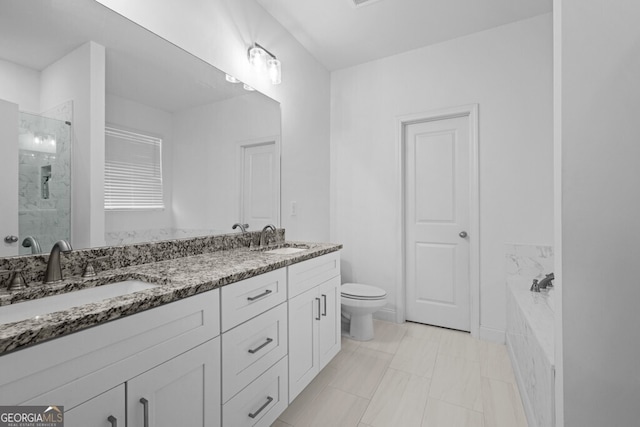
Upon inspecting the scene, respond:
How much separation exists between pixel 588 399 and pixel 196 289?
4.07 ft

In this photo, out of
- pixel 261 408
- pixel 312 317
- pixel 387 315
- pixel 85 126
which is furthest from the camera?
pixel 387 315

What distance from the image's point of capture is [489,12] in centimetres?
227

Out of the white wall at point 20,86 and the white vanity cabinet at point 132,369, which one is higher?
the white wall at point 20,86

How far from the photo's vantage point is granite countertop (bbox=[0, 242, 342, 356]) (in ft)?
2.14

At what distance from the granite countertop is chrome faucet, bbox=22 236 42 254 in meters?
0.15

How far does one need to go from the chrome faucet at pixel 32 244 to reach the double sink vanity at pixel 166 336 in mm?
47

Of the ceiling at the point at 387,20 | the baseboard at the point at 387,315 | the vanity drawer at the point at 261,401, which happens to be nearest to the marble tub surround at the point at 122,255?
the vanity drawer at the point at 261,401

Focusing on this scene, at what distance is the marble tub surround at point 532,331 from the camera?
123cm

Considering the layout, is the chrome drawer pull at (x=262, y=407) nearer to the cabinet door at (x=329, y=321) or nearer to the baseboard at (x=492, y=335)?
the cabinet door at (x=329, y=321)

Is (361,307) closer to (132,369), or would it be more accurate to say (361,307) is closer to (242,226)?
(242,226)

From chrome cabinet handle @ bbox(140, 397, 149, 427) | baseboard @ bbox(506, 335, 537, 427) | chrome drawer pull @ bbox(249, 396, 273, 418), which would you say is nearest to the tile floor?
baseboard @ bbox(506, 335, 537, 427)

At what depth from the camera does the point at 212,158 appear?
1816 millimetres

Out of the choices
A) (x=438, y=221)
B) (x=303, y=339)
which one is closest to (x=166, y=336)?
(x=303, y=339)

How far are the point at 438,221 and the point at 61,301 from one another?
2686 mm
